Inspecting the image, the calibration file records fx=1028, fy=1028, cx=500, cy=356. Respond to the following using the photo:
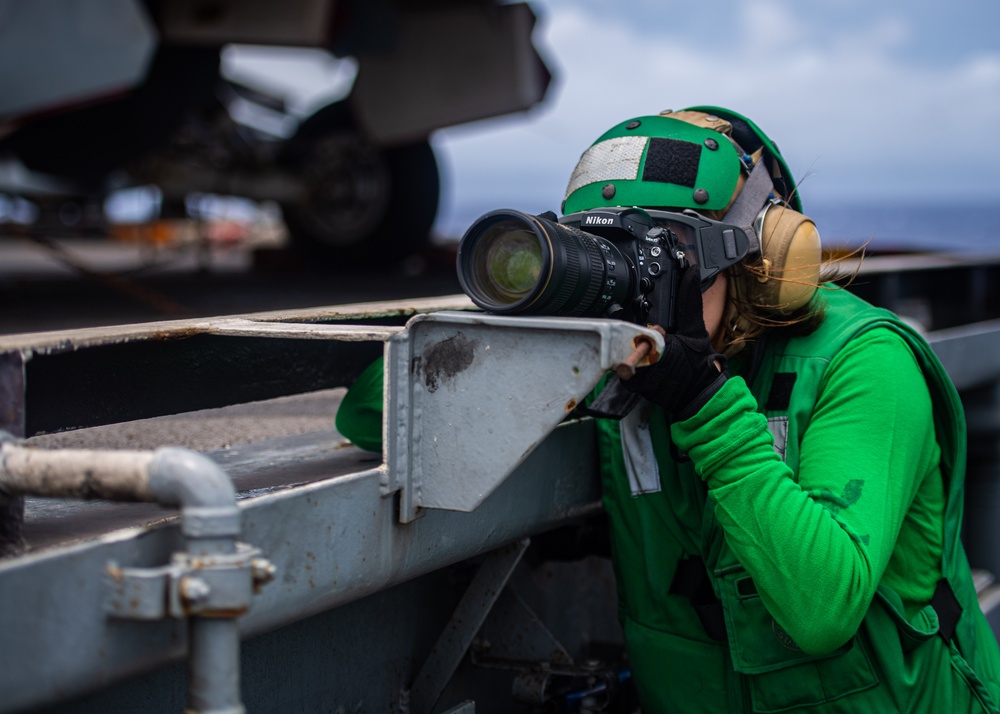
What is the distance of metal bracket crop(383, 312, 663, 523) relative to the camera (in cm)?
114

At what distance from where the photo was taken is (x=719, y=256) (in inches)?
57.7

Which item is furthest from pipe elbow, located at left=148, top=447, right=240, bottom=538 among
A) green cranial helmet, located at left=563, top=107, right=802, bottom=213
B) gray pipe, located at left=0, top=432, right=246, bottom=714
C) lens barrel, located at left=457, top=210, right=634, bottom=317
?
green cranial helmet, located at left=563, top=107, right=802, bottom=213

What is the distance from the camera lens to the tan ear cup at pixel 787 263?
152 cm

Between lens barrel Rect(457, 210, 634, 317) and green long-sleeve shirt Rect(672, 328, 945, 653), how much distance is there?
22 cm

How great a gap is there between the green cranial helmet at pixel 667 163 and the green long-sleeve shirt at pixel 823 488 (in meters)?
0.32

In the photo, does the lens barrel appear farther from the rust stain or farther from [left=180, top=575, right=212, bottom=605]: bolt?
[left=180, top=575, right=212, bottom=605]: bolt

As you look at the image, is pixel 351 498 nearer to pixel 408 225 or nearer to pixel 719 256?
pixel 719 256

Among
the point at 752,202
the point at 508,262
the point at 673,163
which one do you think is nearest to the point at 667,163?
the point at 673,163

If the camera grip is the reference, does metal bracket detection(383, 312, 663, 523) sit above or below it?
below

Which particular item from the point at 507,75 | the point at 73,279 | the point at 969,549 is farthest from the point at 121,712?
the point at 73,279

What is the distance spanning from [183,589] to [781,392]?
968 millimetres

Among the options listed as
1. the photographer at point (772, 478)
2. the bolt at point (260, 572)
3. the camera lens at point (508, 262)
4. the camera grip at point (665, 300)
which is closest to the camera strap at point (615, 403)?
the photographer at point (772, 478)

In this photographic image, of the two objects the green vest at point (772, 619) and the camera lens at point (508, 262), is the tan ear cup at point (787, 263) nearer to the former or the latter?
the green vest at point (772, 619)

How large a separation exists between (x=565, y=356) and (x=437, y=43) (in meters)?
5.41
